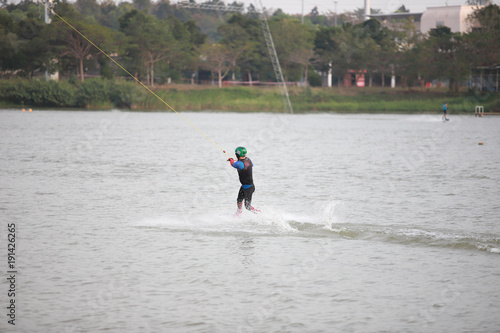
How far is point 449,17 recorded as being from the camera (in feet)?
371

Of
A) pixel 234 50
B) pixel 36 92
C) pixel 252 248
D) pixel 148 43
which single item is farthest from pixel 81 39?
pixel 252 248

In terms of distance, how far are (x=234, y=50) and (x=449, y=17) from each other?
40.7 meters

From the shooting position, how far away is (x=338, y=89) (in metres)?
91.1

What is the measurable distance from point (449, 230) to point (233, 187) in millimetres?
9031

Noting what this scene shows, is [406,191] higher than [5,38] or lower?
lower

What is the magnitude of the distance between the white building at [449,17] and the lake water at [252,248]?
89.0m

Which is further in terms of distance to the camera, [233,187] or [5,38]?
[5,38]

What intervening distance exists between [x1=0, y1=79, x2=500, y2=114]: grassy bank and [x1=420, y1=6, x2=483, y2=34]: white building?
2843 cm

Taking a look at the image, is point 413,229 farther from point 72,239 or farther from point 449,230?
point 72,239

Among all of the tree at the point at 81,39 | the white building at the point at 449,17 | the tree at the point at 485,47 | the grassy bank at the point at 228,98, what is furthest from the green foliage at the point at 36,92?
the white building at the point at 449,17

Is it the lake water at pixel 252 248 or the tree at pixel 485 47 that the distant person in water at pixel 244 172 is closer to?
the lake water at pixel 252 248

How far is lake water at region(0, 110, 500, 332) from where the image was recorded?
9297mm

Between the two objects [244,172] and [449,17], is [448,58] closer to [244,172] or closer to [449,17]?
[449,17]

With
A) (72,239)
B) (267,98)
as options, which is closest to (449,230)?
(72,239)
